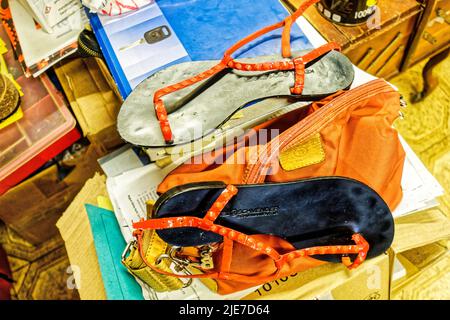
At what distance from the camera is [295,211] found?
0.65 metres

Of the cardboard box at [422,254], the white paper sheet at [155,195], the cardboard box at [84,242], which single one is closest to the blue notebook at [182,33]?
the white paper sheet at [155,195]

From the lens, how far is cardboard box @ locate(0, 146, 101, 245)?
97 centimetres

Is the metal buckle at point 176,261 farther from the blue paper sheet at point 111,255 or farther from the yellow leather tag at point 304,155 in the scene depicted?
the yellow leather tag at point 304,155

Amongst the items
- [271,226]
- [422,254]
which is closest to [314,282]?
[271,226]

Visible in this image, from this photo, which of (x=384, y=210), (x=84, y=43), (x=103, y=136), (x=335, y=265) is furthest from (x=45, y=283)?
(x=384, y=210)

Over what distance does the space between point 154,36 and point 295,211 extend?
41 cm

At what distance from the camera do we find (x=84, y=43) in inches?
32.2

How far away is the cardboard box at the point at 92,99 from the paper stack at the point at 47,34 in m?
0.07

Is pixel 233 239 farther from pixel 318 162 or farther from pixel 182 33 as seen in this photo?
pixel 182 33

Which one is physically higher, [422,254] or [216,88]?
[216,88]

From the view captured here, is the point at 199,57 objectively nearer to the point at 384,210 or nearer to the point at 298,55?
the point at 298,55

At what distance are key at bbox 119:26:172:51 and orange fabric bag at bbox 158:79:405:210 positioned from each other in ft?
0.84

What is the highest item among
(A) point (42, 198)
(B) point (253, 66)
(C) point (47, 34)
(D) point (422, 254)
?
(C) point (47, 34)
